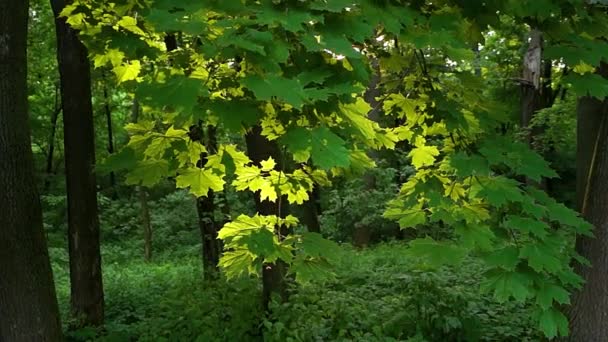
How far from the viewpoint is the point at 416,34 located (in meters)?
2.78

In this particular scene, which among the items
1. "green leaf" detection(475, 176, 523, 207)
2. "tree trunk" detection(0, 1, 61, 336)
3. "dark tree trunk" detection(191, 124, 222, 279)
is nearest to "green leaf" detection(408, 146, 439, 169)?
"green leaf" detection(475, 176, 523, 207)

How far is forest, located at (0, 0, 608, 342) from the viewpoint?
2301 millimetres

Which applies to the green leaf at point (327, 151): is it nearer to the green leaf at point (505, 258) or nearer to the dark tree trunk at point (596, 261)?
the green leaf at point (505, 258)

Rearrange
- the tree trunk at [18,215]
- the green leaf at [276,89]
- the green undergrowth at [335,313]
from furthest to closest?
the green undergrowth at [335,313] < the tree trunk at [18,215] < the green leaf at [276,89]

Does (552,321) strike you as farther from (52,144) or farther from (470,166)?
(52,144)

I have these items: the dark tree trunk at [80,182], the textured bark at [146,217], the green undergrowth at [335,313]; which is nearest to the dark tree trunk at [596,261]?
the green undergrowth at [335,313]

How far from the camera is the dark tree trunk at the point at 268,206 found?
605 centimetres

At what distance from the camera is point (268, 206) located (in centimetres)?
621

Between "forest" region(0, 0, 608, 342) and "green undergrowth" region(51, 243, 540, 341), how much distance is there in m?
0.03

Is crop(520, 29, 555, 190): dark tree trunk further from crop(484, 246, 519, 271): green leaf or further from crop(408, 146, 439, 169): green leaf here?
crop(484, 246, 519, 271): green leaf

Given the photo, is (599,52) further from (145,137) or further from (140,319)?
(140,319)

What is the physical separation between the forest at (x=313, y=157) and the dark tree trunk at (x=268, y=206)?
0.09 ft

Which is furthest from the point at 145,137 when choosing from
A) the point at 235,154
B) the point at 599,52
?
the point at 599,52

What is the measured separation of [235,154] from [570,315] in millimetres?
3743
